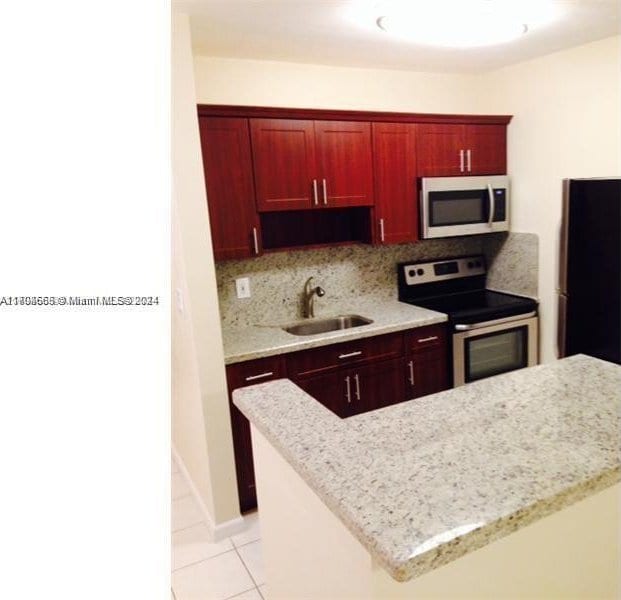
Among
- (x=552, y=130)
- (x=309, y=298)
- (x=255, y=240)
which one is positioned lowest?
(x=309, y=298)

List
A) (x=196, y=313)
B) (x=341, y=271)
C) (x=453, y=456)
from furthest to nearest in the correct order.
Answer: (x=341, y=271)
(x=196, y=313)
(x=453, y=456)

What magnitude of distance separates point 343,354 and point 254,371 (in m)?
0.49

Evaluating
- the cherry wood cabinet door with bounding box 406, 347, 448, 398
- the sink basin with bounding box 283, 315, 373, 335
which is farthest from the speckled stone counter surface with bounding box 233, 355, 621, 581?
the sink basin with bounding box 283, 315, 373, 335

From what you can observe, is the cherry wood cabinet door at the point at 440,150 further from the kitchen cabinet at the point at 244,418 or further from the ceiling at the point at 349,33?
the kitchen cabinet at the point at 244,418

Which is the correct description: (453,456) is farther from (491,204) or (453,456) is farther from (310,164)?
(491,204)

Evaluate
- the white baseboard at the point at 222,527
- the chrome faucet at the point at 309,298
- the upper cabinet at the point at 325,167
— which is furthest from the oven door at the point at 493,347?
the white baseboard at the point at 222,527

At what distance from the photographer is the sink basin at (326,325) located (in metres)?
2.76

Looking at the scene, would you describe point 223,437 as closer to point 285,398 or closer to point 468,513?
point 285,398

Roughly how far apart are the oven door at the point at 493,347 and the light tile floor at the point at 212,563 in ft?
4.72

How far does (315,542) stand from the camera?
93 cm

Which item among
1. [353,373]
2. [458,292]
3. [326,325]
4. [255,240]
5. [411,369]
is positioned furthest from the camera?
[458,292]

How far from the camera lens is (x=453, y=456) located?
820mm

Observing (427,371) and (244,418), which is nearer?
(244,418)

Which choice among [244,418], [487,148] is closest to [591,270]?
[487,148]
